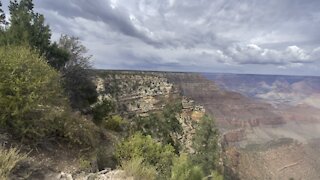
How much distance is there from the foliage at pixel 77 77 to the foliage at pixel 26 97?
47.0 feet

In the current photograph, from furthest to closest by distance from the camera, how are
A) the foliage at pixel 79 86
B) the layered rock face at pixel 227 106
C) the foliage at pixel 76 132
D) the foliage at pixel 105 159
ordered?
1. the layered rock face at pixel 227 106
2. the foliage at pixel 79 86
3. the foliage at pixel 76 132
4. the foliage at pixel 105 159

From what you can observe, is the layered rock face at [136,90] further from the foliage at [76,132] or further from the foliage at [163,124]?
the foliage at [76,132]

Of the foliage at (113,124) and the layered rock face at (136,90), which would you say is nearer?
the foliage at (113,124)

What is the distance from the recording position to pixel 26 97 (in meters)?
11.2

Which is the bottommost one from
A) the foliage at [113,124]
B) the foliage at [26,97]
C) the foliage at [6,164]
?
the foliage at [113,124]

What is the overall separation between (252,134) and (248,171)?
68.3 meters

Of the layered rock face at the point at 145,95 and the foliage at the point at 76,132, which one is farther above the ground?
the foliage at the point at 76,132

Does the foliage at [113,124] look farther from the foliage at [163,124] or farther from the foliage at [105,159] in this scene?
the foliage at [105,159]

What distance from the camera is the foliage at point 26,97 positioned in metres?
11.1

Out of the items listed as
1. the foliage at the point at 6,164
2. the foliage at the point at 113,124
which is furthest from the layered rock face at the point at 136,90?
the foliage at the point at 6,164

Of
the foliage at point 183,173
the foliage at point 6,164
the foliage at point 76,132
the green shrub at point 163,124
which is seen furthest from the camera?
the green shrub at point 163,124

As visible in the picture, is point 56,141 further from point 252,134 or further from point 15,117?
point 252,134

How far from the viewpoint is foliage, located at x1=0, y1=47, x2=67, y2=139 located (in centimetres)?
1109

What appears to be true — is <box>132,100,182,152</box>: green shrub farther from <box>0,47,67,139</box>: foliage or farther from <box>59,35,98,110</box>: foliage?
<box>0,47,67,139</box>: foliage
